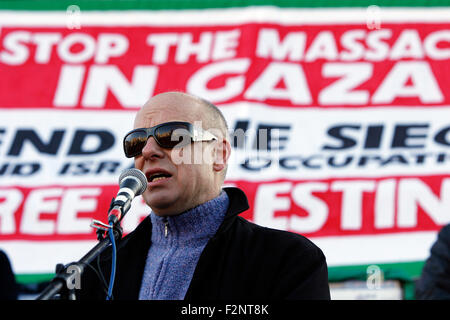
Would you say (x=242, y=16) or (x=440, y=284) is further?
(x=242, y=16)

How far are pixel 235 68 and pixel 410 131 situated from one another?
5.22ft

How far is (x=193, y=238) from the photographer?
2.21 metres

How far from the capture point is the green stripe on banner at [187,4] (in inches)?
194

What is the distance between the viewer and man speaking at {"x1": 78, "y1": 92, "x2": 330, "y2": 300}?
196 cm

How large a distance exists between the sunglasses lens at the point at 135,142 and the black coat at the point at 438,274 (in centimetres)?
213

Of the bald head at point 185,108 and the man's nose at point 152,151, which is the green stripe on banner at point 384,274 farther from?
the man's nose at point 152,151

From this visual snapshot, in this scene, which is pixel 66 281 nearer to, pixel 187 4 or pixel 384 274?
pixel 384 274

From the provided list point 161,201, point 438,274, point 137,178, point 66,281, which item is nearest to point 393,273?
point 438,274

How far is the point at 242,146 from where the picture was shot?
4.59 meters

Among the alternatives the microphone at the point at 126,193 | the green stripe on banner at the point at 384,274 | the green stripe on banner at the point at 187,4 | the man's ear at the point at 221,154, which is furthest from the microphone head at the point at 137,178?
the green stripe on banner at the point at 187,4

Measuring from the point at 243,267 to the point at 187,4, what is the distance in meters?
3.52

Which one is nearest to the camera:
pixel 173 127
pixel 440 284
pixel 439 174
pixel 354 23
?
pixel 173 127
